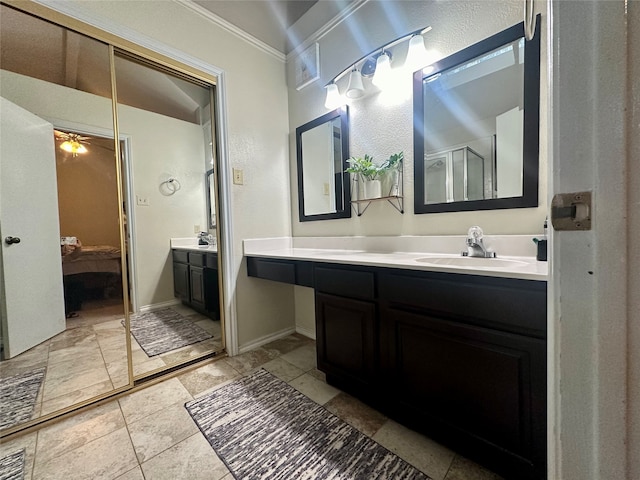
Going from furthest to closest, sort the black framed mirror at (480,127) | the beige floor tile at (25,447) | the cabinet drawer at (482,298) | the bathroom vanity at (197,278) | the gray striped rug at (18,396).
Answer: the bathroom vanity at (197,278), the gray striped rug at (18,396), the black framed mirror at (480,127), the beige floor tile at (25,447), the cabinet drawer at (482,298)

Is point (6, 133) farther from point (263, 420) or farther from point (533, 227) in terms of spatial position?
point (533, 227)

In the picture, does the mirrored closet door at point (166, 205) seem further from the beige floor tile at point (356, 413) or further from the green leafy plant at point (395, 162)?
the green leafy plant at point (395, 162)

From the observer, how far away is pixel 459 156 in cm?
146

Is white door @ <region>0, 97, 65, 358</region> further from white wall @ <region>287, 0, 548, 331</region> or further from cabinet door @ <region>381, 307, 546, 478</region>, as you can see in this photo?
cabinet door @ <region>381, 307, 546, 478</region>

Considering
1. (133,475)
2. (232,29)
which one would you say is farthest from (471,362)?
(232,29)

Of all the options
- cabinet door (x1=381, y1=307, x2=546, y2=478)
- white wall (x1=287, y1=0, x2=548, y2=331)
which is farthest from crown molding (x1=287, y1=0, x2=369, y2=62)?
cabinet door (x1=381, y1=307, x2=546, y2=478)

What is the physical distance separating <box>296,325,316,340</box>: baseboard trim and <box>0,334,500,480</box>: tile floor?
2.02 ft

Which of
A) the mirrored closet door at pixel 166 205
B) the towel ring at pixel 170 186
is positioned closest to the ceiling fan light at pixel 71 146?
the mirrored closet door at pixel 166 205

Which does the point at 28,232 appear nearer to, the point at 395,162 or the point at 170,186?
the point at 170,186

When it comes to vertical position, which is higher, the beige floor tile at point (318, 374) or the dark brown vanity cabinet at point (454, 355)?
the dark brown vanity cabinet at point (454, 355)

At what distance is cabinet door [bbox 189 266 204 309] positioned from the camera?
244 centimetres

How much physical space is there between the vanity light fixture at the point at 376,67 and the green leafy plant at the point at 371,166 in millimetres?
460

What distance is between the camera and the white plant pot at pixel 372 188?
170cm

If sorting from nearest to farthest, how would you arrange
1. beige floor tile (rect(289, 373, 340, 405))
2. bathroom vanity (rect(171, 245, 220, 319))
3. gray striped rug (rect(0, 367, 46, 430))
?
gray striped rug (rect(0, 367, 46, 430)), beige floor tile (rect(289, 373, 340, 405)), bathroom vanity (rect(171, 245, 220, 319))
